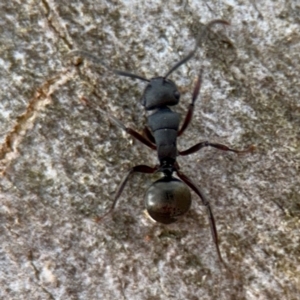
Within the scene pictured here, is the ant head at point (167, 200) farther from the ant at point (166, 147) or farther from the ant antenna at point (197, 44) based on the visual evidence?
the ant antenna at point (197, 44)

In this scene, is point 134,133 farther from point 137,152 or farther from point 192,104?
point 192,104

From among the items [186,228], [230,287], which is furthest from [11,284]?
[230,287]

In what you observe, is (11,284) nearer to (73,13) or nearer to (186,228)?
(186,228)

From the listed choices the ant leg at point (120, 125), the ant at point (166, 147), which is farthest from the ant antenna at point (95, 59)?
the ant leg at point (120, 125)

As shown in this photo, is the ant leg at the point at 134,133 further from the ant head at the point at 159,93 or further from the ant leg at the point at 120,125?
the ant head at the point at 159,93

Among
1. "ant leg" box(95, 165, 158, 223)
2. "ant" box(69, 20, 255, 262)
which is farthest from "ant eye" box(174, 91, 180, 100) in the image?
"ant leg" box(95, 165, 158, 223)

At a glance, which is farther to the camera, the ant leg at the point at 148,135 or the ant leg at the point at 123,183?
the ant leg at the point at 148,135

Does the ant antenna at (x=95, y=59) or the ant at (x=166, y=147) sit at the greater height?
the ant antenna at (x=95, y=59)

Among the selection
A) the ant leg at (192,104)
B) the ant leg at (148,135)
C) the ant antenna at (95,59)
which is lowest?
the ant leg at (148,135)
